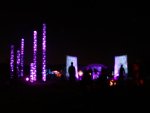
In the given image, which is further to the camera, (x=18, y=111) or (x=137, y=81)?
(x=137, y=81)

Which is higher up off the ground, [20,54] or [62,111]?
[20,54]

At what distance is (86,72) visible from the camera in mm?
16078

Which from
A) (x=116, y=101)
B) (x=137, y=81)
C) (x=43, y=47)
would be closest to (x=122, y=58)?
(x=43, y=47)

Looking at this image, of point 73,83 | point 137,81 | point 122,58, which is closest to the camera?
point 137,81

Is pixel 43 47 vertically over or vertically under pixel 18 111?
over

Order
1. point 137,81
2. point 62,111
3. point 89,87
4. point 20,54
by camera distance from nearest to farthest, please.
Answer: point 62,111, point 89,87, point 137,81, point 20,54

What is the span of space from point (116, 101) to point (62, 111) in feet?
7.10

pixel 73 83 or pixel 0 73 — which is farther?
pixel 0 73

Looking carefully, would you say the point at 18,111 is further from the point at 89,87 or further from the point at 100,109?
the point at 89,87

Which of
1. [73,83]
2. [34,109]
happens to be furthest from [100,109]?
[73,83]

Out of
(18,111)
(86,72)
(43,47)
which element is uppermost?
(43,47)

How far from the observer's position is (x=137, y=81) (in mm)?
17594

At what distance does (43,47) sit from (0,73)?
4.34 metres

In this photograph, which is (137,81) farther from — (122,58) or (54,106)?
(122,58)
